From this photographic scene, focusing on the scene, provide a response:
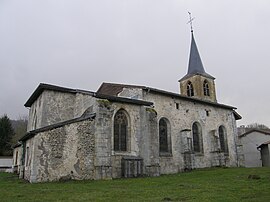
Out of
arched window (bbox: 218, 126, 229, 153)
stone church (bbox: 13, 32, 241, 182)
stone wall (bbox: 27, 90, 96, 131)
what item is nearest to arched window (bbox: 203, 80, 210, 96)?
stone church (bbox: 13, 32, 241, 182)

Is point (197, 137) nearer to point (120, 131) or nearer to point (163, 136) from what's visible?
point (163, 136)

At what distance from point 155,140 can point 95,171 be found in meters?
4.67

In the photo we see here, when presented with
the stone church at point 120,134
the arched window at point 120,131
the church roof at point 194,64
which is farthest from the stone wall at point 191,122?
the church roof at point 194,64

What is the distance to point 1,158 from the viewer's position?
3562 cm

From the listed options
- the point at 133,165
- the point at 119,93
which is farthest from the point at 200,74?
the point at 133,165

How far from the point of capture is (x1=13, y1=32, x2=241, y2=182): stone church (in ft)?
49.6

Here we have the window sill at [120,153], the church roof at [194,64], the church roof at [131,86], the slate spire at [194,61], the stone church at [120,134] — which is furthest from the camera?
the slate spire at [194,61]

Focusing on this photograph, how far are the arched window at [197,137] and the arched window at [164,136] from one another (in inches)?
127

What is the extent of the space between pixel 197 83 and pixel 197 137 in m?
10.7

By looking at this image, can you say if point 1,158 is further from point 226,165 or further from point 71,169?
point 226,165

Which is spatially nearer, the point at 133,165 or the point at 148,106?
the point at 133,165

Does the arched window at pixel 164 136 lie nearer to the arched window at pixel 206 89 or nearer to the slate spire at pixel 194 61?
the arched window at pixel 206 89

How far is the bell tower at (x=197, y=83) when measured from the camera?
32500mm

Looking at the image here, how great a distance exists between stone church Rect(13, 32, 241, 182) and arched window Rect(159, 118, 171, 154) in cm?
8
